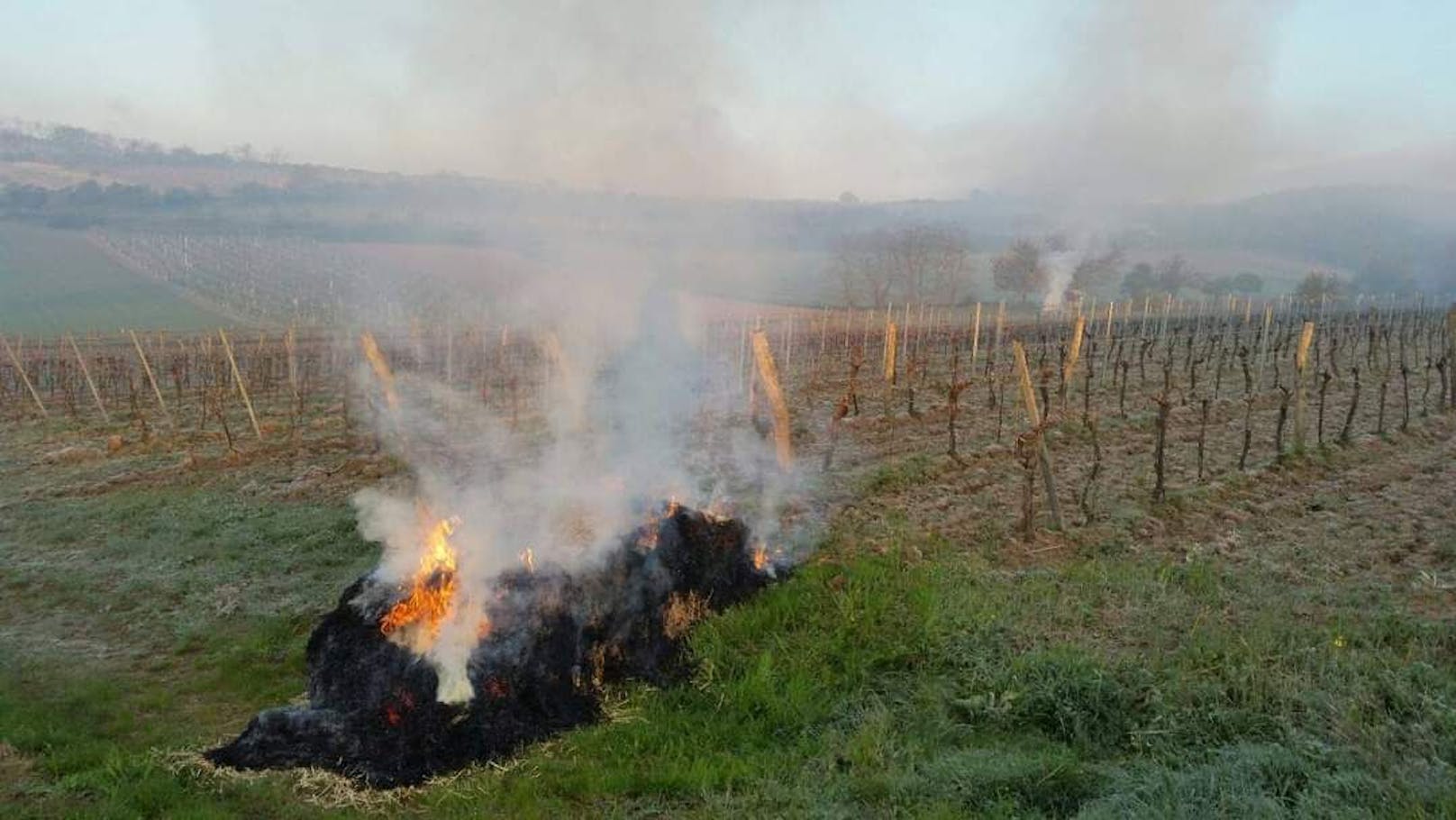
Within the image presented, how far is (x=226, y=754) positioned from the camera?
6.56 meters

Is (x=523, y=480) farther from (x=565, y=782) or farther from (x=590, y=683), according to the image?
(x=565, y=782)

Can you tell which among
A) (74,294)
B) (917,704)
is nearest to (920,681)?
(917,704)

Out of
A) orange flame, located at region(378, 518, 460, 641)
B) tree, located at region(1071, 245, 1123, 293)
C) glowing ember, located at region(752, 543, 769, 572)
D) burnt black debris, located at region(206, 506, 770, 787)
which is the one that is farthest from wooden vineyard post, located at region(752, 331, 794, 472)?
tree, located at region(1071, 245, 1123, 293)

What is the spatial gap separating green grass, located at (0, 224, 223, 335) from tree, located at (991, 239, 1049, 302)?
216 ft

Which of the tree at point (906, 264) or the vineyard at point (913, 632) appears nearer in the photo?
the vineyard at point (913, 632)

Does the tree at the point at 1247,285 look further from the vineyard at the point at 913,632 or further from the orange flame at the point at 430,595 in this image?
the orange flame at the point at 430,595

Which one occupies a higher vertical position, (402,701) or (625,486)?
(625,486)

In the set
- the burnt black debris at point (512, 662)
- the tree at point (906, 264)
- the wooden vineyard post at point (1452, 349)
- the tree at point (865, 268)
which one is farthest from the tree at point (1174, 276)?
the burnt black debris at point (512, 662)

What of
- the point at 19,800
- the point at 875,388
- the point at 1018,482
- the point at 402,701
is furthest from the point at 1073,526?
the point at 875,388

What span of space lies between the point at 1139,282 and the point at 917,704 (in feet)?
334

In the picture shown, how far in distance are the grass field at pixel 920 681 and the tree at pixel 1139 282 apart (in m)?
92.5

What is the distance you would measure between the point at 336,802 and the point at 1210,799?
225 inches

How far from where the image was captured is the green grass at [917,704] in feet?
18.2

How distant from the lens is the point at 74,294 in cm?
7206
